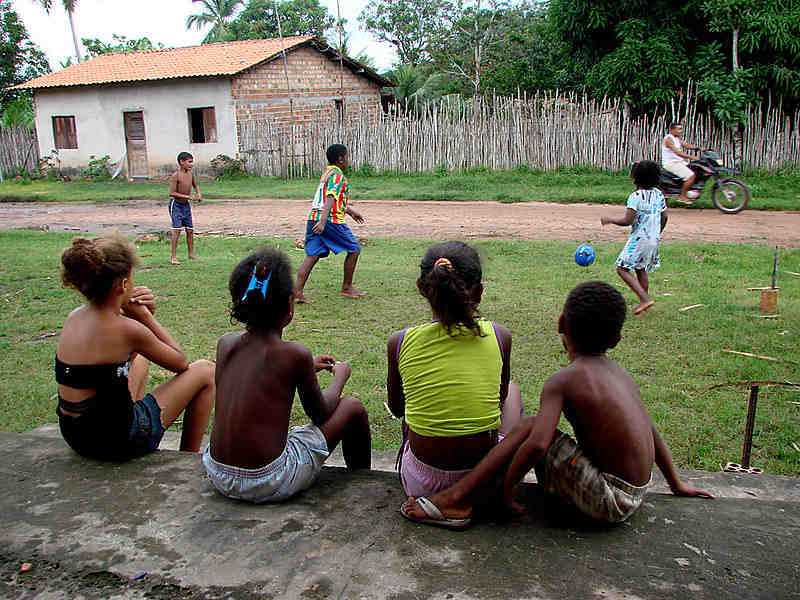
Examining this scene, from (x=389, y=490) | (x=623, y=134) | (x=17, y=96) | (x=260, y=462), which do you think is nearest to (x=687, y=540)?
(x=389, y=490)

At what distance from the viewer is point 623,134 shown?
16938mm

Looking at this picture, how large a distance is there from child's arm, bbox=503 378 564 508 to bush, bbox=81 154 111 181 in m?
25.0

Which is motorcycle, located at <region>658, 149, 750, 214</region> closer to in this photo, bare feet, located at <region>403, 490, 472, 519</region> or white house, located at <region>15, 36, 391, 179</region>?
bare feet, located at <region>403, 490, 472, 519</region>

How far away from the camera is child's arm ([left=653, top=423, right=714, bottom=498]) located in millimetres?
2812

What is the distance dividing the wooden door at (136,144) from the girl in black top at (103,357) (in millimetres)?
23392

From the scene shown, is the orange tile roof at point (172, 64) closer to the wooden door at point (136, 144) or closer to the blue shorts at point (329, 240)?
the wooden door at point (136, 144)

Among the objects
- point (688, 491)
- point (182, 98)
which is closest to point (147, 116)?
point (182, 98)

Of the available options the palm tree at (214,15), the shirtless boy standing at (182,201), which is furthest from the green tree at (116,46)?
the shirtless boy standing at (182,201)

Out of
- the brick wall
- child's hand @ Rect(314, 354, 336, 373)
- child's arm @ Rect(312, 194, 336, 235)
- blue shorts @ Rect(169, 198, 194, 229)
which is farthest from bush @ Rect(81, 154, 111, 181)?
child's hand @ Rect(314, 354, 336, 373)

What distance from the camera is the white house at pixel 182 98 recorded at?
23.5m

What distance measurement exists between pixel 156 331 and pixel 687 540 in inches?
101

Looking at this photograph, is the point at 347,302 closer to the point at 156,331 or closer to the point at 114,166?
the point at 156,331

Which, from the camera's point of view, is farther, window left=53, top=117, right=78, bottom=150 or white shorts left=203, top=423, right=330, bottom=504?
window left=53, top=117, right=78, bottom=150

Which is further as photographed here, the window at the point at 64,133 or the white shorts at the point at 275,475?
the window at the point at 64,133
